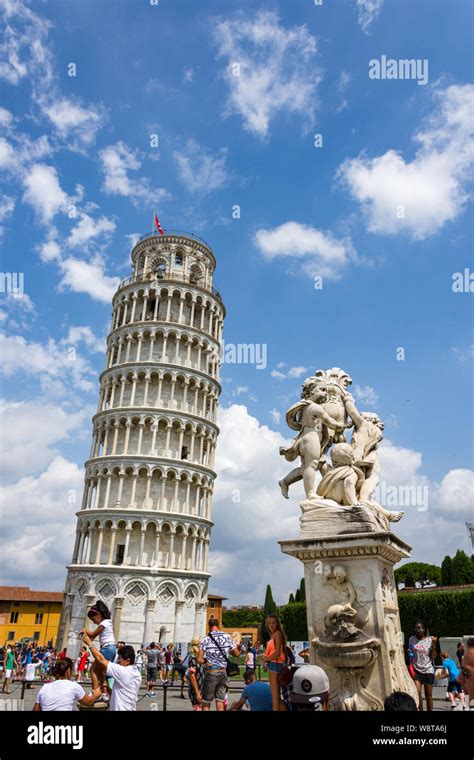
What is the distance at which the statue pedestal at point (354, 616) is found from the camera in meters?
6.06

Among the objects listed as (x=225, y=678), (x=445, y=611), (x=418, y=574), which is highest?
Result: (x=418, y=574)

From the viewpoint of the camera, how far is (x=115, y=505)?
4897 cm

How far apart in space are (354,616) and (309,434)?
2436 mm

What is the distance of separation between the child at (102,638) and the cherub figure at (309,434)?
3.02m

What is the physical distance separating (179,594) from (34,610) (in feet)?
136

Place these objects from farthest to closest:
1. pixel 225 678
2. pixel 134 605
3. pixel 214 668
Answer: pixel 134 605 < pixel 225 678 < pixel 214 668

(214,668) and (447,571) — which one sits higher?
(447,571)

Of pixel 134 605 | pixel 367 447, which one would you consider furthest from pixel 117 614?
pixel 367 447

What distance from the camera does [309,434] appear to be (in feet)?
25.1

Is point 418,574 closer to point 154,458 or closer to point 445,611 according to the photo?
point 445,611

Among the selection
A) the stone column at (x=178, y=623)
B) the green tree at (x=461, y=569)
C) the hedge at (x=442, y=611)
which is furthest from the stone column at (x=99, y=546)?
the green tree at (x=461, y=569)

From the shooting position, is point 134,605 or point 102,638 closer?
point 102,638

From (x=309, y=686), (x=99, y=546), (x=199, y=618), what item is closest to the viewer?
(x=309, y=686)
